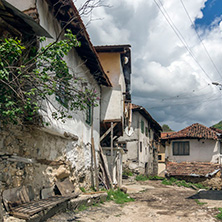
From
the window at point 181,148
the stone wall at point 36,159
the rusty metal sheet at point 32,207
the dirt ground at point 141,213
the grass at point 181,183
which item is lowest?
the grass at point 181,183

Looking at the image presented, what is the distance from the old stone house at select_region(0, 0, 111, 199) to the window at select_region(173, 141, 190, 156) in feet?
52.0

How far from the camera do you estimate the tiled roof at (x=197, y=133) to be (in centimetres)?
2458

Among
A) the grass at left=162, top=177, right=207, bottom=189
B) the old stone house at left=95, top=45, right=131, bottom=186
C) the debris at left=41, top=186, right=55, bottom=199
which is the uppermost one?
the old stone house at left=95, top=45, right=131, bottom=186

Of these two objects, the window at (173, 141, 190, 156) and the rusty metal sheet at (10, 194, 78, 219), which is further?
the window at (173, 141, 190, 156)

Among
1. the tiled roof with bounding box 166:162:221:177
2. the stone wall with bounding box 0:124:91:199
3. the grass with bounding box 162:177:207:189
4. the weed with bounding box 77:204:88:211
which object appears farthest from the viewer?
the tiled roof with bounding box 166:162:221:177

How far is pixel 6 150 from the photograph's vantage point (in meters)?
5.62

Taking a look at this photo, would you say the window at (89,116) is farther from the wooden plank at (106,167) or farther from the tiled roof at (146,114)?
the tiled roof at (146,114)

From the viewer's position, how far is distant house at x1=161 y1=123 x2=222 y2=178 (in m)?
23.2

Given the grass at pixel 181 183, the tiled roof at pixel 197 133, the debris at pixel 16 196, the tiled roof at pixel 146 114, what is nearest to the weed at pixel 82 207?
the debris at pixel 16 196

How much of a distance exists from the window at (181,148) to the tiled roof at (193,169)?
1.51m

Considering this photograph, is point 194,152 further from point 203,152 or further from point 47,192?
point 47,192

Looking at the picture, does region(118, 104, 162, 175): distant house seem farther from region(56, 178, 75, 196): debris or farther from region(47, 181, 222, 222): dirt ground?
region(56, 178, 75, 196): debris

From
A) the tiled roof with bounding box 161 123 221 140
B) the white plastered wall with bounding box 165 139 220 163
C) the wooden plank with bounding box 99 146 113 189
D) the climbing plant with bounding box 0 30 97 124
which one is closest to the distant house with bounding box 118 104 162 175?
the white plastered wall with bounding box 165 139 220 163

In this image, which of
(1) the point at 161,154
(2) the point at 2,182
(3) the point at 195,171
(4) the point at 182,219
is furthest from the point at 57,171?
(1) the point at 161,154
